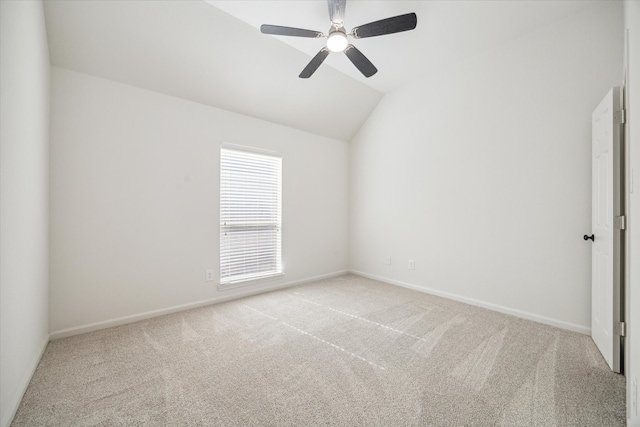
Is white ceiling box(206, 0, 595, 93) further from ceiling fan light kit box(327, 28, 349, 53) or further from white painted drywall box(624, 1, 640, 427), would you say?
white painted drywall box(624, 1, 640, 427)

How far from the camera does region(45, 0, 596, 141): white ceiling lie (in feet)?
7.66

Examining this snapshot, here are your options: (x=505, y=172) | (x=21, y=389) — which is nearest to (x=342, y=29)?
(x=505, y=172)

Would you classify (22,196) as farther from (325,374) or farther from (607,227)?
(607,227)

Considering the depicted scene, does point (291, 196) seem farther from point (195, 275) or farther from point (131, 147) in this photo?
point (131, 147)

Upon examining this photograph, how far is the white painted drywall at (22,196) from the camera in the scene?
1.39 metres

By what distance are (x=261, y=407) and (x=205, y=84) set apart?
319 cm

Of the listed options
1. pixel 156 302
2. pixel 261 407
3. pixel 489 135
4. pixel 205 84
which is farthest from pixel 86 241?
pixel 489 135

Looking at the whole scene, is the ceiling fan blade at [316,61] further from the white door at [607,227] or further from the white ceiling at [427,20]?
the white door at [607,227]

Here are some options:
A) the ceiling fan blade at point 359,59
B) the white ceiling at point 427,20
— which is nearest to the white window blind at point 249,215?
the white ceiling at point 427,20

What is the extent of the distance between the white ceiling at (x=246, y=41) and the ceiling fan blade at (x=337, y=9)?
463 millimetres

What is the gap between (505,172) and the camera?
3062 millimetres

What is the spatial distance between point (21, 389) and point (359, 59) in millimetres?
3436

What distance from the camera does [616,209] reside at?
6.55 ft

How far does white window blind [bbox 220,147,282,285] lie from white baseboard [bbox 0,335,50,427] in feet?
5.45
